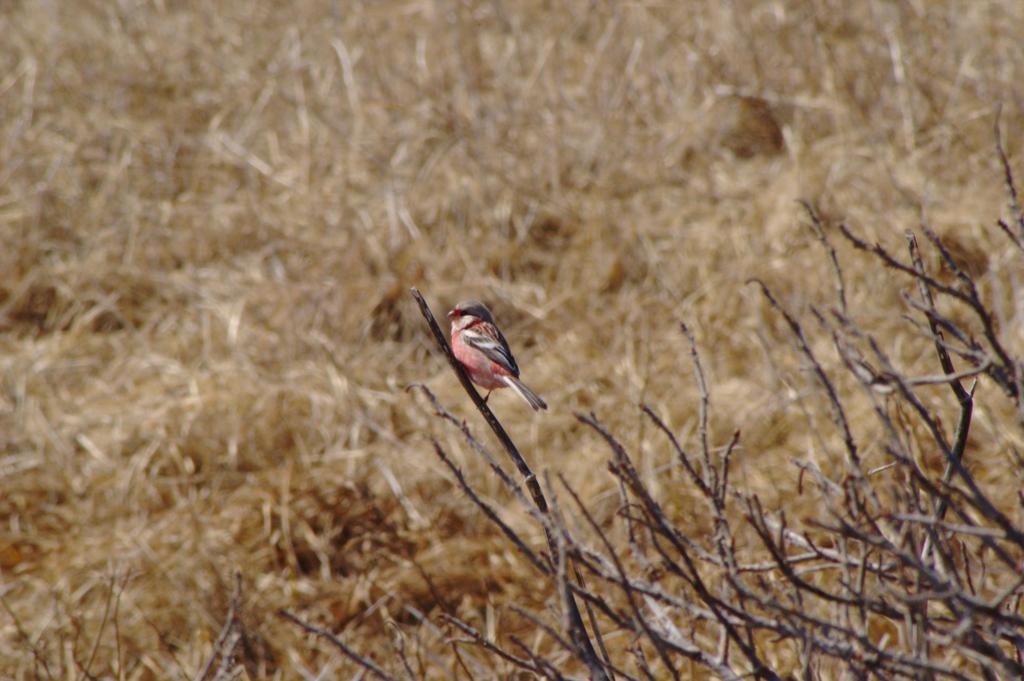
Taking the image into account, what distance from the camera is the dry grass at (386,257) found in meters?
4.06

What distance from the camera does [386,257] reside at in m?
5.52

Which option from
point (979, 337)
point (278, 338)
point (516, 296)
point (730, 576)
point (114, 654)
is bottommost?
point (114, 654)

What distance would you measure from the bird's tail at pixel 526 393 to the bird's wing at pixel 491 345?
0.02 m

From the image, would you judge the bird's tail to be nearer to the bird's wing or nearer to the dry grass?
the bird's wing

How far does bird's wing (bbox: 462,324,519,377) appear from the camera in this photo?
2.57m

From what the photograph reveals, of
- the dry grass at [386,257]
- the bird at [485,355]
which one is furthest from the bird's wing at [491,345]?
the dry grass at [386,257]

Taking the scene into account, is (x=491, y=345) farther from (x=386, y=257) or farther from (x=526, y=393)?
(x=386, y=257)

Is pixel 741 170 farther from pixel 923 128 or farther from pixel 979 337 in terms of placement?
pixel 979 337

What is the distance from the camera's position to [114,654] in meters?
3.63

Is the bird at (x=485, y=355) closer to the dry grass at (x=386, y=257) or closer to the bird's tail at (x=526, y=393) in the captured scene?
the bird's tail at (x=526, y=393)

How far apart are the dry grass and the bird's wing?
1067mm

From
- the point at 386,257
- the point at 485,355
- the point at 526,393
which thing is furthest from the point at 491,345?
the point at 386,257

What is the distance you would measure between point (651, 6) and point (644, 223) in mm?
2034

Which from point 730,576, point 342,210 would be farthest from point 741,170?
point 730,576
